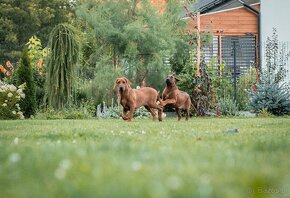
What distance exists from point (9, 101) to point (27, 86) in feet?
4.25

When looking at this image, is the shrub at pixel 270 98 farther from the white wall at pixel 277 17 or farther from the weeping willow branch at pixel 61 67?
the white wall at pixel 277 17

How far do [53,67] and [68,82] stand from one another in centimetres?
61

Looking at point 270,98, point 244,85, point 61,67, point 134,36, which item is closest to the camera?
point 61,67

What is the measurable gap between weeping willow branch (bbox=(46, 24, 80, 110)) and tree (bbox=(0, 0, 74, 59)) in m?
24.5

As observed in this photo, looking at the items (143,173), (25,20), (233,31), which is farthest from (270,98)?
(25,20)

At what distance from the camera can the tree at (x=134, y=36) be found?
17.8 m

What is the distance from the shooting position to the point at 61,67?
1523 centimetres

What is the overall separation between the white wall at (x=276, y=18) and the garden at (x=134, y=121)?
3.45 m

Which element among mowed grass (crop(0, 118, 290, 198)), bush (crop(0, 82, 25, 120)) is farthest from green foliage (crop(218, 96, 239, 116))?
mowed grass (crop(0, 118, 290, 198))

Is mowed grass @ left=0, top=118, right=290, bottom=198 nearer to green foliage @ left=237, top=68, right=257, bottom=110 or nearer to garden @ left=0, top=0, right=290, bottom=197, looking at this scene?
garden @ left=0, top=0, right=290, bottom=197

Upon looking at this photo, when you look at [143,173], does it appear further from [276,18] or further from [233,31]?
[276,18]

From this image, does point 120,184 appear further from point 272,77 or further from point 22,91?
point 272,77

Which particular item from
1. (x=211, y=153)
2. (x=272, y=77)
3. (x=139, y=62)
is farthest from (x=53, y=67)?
(x=211, y=153)

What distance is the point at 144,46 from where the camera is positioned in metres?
18.1
